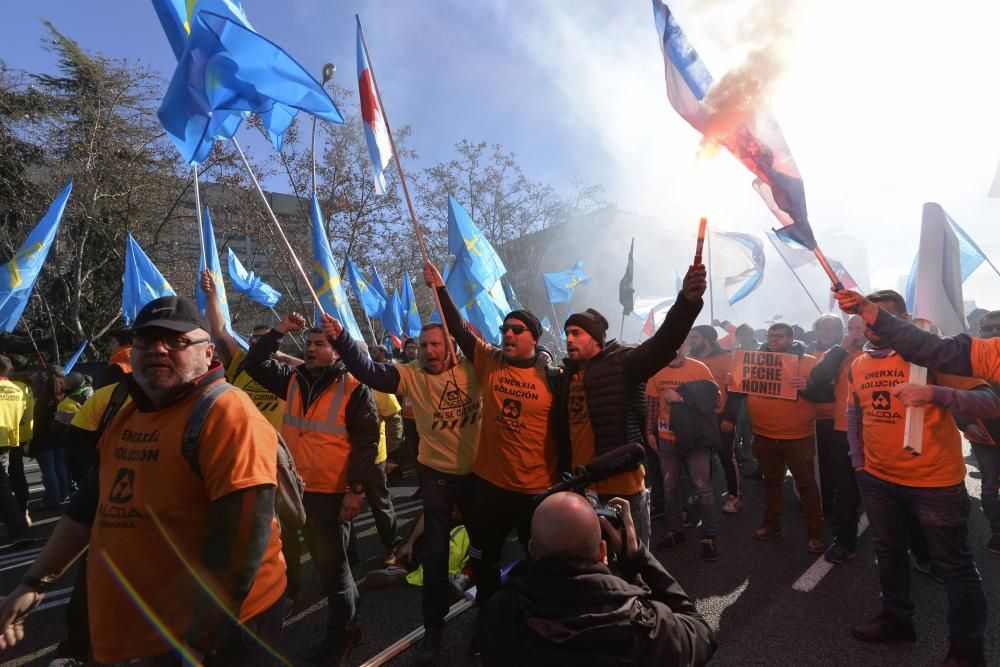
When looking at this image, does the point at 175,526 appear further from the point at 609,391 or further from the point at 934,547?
the point at 934,547

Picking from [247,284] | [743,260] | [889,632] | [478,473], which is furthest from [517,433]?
[743,260]

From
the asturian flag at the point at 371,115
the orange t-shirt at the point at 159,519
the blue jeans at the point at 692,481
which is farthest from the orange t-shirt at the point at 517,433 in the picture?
the asturian flag at the point at 371,115

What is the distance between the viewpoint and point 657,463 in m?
6.17

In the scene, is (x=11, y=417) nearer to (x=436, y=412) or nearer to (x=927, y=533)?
(x=436, y=412)

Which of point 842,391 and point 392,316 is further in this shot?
point 392,316

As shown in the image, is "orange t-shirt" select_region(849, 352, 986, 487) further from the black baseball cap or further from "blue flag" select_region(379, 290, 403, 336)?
"blue flag" select_region(379, 290, 403, 336)

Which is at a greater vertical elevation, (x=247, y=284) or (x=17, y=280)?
(x=247, y=284)

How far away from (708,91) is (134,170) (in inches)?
838

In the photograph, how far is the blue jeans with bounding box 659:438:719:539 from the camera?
190 inches

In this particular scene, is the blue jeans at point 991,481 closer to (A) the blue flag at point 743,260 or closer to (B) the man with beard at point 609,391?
(B) the man with beard at point 609,391

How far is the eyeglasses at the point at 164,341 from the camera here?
190 centimetres

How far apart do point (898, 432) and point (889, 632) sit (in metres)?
1.21

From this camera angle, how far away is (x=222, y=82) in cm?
392

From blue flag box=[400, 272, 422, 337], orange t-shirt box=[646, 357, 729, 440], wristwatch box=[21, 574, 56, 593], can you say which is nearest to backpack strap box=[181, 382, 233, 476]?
wristwatch box=[21, 574, 56, 593]
